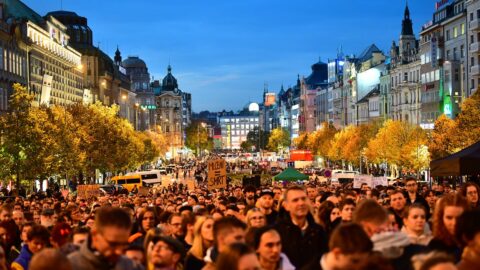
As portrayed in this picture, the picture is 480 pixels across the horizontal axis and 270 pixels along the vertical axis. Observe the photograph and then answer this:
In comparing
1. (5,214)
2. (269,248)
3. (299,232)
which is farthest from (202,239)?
(5,214)

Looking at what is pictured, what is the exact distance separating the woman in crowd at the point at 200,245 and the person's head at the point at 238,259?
346 cm

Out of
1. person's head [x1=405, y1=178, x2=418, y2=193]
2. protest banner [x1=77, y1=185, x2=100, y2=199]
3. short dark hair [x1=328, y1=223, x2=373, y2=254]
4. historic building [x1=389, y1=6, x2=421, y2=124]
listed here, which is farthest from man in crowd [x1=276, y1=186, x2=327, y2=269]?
historic building [x1=389, y1=6, x2=421, y2=124]

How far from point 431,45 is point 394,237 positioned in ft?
324

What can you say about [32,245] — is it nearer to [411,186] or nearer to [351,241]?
[351,241]

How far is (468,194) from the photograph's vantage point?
1684 cm

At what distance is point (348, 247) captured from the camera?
8039 millimetres

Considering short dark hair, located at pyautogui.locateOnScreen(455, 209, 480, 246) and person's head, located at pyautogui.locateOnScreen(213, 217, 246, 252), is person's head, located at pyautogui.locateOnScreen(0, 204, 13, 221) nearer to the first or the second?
person's head, located at pyautogui.locateOnScreen(213, 217, 246, 252)

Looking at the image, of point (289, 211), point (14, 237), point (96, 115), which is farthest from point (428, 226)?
point (96, 115)

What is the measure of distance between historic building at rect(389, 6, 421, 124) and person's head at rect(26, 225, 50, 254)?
105105 mm

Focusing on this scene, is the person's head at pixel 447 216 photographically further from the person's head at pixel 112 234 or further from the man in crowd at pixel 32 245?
the man in crowd at pixel 32 245

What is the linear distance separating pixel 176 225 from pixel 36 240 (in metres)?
2.65

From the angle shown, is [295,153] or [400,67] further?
[400,67]

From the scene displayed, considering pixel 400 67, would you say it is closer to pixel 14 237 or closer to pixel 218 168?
pixel 218 168

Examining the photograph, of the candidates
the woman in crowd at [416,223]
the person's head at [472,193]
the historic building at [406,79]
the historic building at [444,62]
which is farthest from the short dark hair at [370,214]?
the historic building at [406,79]
